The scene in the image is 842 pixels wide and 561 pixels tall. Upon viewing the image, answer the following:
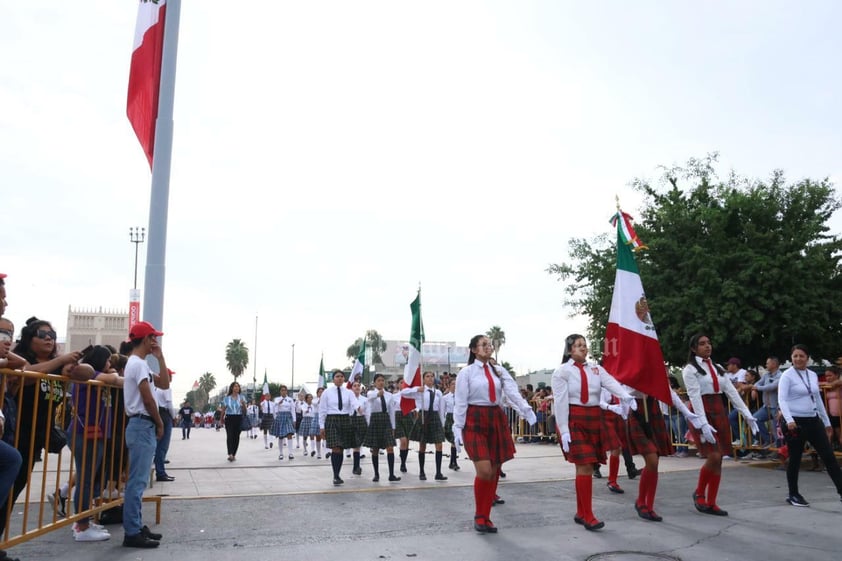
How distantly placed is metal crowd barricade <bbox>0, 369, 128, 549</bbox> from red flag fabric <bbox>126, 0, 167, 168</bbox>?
5755mm

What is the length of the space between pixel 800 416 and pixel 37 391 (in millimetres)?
7771

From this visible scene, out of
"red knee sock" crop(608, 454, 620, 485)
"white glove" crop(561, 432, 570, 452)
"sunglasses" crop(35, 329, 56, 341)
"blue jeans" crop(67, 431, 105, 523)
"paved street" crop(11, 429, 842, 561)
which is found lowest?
"paved street" crop(11, 429, 842, 561)

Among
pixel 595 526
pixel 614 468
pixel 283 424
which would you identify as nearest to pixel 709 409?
pixel 595 526

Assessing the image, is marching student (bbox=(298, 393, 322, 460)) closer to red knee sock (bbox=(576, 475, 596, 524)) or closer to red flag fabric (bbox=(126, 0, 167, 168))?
red flag fabric (bbox=(126, 0, 167, 168))

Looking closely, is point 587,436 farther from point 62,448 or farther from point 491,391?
point 62,448

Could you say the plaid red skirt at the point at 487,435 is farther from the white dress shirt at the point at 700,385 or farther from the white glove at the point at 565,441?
the white dress shirt at the point at 700,385

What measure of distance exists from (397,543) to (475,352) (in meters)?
2.13

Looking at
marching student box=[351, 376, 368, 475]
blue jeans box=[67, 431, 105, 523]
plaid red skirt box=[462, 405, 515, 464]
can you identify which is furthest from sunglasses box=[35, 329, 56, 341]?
marching student box=[351, 376, 368, 475]

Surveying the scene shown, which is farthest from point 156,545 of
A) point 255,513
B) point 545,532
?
point 545,532

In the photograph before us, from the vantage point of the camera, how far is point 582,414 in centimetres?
652

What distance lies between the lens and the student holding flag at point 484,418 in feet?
20.8

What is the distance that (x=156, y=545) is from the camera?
18.4 ft

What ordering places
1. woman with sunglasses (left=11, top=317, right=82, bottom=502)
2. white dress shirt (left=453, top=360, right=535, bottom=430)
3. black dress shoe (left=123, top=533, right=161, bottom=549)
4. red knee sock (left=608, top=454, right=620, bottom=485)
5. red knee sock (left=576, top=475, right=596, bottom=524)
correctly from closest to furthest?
woman with sunglasses (left=11, top=317, right=82, bottom=502), black dress shoe (left=123, top=533, right=161, bottom=549), red knee sock (left=576, top=475, right=596, bottom=524), white dress shirt (left=453, top=360, right=535, bottom=430), red knee sock (left=608, top=454, right=620, bottom=485)

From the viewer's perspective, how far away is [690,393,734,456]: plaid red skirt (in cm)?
687
